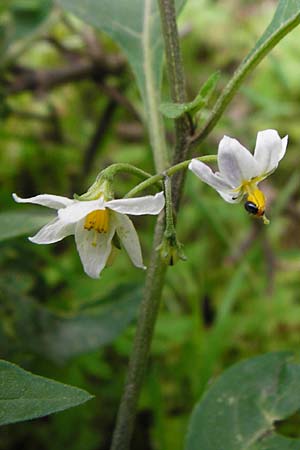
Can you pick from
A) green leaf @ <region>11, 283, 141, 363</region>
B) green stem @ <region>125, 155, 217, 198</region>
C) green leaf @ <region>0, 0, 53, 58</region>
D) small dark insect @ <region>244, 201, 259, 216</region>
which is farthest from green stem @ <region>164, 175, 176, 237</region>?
green leaf @ <region>0, 0, 53, 58</region>

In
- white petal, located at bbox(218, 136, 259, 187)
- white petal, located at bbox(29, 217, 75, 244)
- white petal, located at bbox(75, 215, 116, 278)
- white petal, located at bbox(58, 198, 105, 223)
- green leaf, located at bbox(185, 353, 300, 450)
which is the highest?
white petal, located at bbox(218, 136, 259, 187)

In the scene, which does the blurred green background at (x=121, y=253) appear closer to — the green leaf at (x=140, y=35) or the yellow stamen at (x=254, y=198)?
the green leaf at (x=140, y=35)

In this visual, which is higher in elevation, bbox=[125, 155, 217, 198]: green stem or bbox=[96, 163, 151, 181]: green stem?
bbox=[96, 163, 151, 181]: green stem

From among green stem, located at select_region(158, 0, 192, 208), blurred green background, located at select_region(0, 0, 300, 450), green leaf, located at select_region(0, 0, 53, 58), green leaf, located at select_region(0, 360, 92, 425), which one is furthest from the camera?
green leaf, located at select_region(0, 0, 53, 58)

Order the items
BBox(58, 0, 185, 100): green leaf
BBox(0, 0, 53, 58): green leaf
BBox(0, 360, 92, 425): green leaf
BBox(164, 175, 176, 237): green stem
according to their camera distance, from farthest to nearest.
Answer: BBox(0, 0, 53, 58): green leaf
BBox(58, 0, 185, 100): green leaf
BBox(164, 175, 176, 237): green stem
BBox(0, 360, 92, 425): green leaf

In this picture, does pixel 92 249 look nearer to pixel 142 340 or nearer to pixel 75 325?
pixel 142 340

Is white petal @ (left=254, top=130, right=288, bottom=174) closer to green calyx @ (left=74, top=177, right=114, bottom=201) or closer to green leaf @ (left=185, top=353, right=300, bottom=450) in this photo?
green calyx @ (left=74, top=177, right=114, bottom=201)

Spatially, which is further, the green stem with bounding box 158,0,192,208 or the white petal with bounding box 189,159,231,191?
the green stem with bounding box 158,0,192,208

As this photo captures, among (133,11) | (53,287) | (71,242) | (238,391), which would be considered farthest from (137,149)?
(238,391)

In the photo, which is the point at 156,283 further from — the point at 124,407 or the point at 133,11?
the point at 133,11
